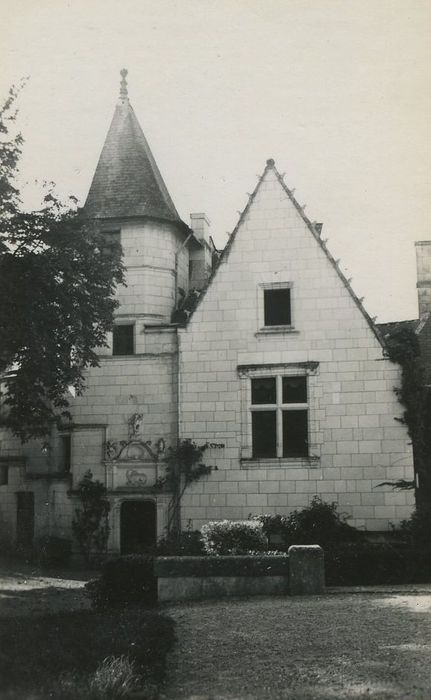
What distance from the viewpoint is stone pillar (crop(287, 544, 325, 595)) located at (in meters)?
12.6

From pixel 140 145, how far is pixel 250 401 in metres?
9.26

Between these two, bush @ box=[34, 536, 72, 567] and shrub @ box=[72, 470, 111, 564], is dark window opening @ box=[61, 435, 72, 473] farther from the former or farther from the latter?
bush @ box=[34, 536, 72, 567]

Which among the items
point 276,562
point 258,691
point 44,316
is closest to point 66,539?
point 44,316

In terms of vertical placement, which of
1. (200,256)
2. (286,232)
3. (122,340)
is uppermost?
(200,256)

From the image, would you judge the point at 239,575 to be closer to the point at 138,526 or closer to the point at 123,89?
the point at 138,526

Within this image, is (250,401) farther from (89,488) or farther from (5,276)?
(5,276)

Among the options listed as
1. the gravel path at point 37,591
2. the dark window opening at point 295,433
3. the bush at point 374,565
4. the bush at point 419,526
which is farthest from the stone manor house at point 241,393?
the bush at point 374,565

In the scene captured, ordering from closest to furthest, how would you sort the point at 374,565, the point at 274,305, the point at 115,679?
the point at 115,679
the point at 374,565
the point at 274,305

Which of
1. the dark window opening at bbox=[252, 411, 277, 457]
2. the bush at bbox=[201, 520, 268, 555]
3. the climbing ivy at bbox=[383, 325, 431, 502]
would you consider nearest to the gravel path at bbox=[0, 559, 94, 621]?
the bush at bbox=[201, 520, 268, 555]

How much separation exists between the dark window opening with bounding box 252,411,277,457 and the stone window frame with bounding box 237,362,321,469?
182 millimetres

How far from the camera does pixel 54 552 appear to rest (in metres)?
20.0

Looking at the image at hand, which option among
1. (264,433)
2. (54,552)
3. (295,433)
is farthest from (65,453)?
(295,433)

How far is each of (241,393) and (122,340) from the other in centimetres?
400

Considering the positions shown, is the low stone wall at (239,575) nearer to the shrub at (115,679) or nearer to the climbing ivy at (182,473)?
the shrub at (115,679)
